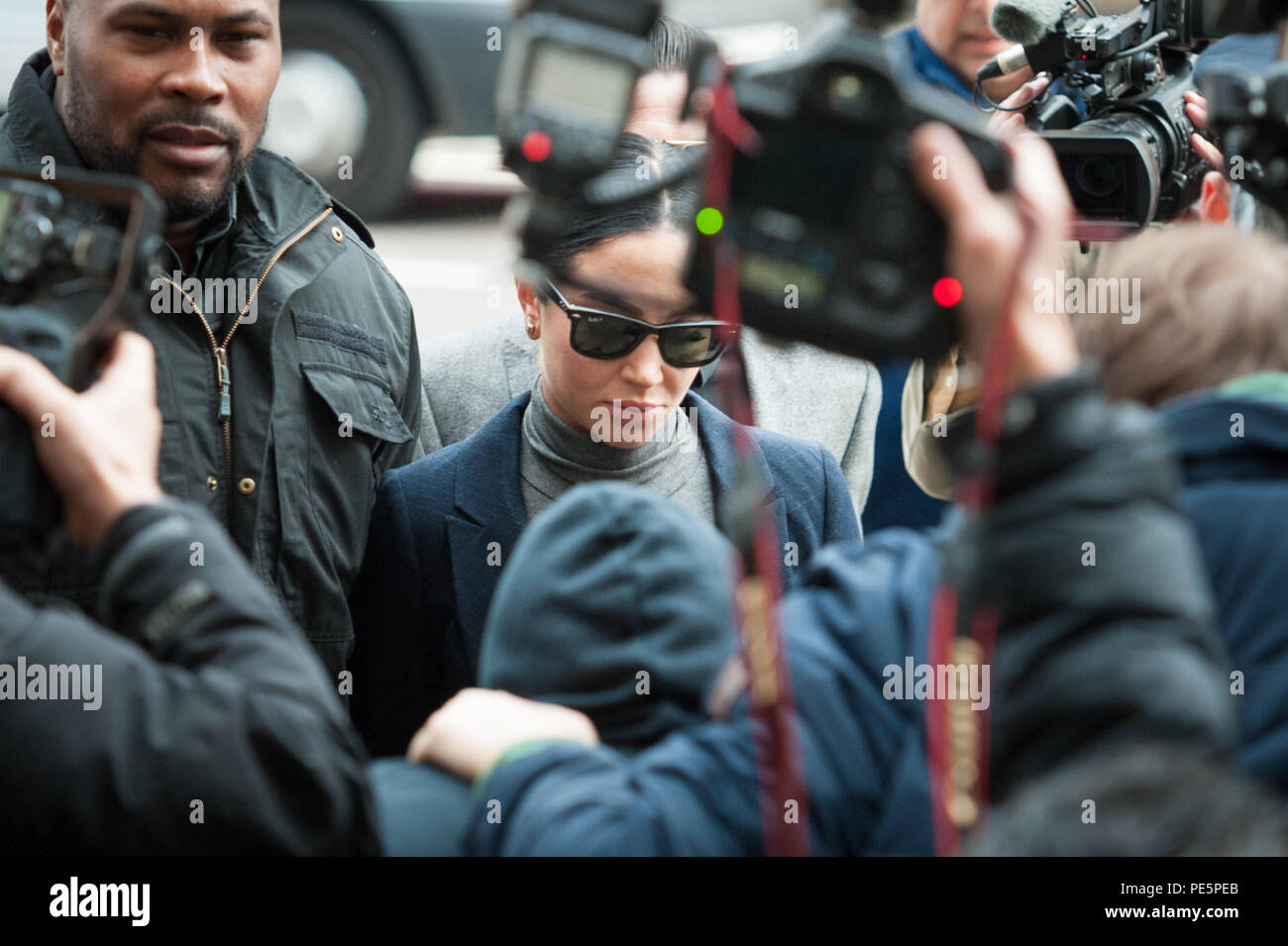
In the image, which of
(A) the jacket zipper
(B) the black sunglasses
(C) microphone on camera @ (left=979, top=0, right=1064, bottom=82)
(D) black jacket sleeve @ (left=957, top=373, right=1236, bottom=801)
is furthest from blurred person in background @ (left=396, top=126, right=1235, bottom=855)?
(C) microphone on camera @ (left=979, top=0, right=1064, bottom=82)

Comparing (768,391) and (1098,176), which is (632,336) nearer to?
(768,391)

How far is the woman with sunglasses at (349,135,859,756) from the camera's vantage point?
94.0 inches

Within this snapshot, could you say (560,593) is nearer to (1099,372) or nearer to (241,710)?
(241,710)

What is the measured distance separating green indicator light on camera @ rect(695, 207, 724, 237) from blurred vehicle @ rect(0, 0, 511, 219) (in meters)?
4.69

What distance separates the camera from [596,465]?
8.41 ft

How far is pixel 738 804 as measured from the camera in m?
1.44

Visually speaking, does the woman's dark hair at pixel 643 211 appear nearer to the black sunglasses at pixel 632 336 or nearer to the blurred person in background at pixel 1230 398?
the black sunglasses at pixel 632 336

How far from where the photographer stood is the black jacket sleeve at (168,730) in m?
1.45

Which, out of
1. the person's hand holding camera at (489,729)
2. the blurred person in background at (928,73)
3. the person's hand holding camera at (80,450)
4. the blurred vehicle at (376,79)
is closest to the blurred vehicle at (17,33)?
the blurred vehicle at (376,79)

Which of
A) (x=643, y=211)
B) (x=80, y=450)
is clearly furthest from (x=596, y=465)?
(x=80, y=450)

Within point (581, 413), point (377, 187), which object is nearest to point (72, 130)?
point (581, 413)

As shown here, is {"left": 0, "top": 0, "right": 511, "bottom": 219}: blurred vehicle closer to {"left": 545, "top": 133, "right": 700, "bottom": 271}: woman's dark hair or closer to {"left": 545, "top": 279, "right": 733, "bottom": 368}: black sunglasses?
{"left": 545, "top": 133, "right": 700, "bottom": 271}: woman's dark hair

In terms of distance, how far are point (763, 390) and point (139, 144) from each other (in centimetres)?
113
